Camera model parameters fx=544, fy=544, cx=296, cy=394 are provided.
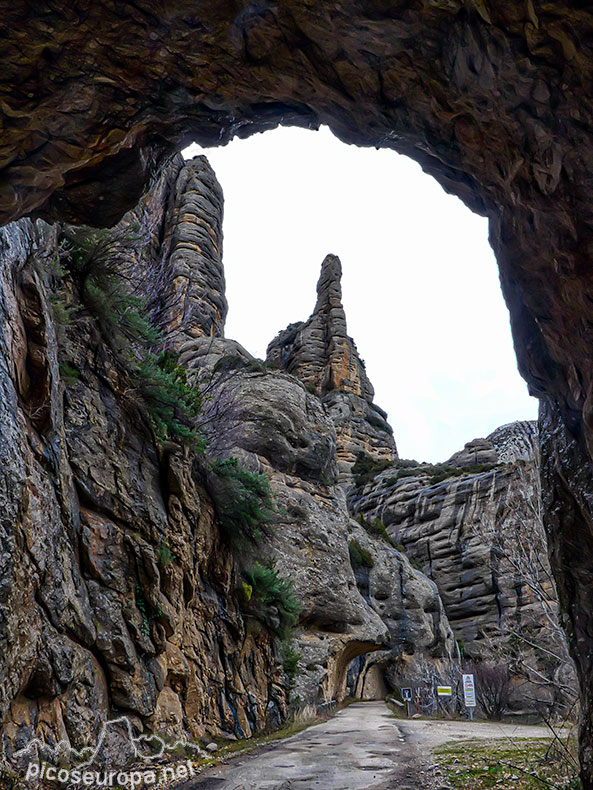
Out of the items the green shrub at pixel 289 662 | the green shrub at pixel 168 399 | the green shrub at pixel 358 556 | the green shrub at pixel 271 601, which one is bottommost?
the green shrub at pixel 289 662

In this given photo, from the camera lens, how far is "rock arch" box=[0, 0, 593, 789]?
3.47 meters

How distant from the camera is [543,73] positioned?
3.38m

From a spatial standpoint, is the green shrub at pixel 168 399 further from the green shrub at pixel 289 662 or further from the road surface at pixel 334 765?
the green shrub at pixel 289 662

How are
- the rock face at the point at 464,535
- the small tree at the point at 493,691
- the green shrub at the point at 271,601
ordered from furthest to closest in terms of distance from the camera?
1. the rock face at the point at 464,535
2. the small tree at the point at 493,691
3. the green shrub at the point at 271,601

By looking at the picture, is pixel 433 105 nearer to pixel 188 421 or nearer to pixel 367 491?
pixel 188 421

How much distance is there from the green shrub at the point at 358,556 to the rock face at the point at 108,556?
28.0ft

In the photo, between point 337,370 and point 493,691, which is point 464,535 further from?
point 337,370

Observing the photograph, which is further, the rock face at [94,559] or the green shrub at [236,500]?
the green shrub at [236,500]

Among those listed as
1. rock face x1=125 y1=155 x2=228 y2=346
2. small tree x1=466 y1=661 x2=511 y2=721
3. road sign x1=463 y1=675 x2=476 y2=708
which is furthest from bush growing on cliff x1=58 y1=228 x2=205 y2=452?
small tree x1=466 y1=661 x2=511 y2=721

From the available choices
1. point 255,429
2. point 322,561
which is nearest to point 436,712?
point 322,561

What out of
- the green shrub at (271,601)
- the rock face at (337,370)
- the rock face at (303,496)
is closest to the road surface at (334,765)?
the green shrub at (271,601)

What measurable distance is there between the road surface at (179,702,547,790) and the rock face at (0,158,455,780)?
35.4 inches

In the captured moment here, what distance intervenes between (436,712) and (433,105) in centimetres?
2380

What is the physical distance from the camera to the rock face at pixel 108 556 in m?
4.99
